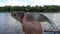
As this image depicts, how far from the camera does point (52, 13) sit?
4453 mm

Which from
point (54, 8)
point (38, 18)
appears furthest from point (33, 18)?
point (54, 8)

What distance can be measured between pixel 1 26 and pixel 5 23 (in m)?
0.16

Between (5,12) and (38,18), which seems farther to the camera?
(5,12)

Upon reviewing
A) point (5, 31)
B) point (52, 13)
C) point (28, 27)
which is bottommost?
point (5, 31)

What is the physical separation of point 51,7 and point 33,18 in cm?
310

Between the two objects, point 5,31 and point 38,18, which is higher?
point 38,18

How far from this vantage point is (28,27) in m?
1.13

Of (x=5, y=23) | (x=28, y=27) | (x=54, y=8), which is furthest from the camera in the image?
(x=5, y=23)

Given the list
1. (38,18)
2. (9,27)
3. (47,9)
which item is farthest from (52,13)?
(38,18)

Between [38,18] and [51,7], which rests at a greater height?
[38,18]

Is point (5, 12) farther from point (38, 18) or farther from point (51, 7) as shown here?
point (38, 18)

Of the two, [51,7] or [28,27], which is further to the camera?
[51,7]

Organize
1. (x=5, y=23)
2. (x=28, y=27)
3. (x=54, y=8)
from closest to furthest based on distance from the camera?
(x=28, y=27)
(x=54, y=8)
(x=5, y=23)

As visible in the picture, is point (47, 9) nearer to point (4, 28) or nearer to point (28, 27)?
point (4, 28)
